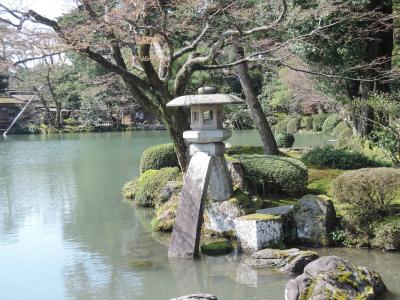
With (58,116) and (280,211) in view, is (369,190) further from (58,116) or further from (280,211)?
(58,116)

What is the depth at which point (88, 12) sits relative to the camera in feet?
31.6

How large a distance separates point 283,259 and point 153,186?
17.6ft

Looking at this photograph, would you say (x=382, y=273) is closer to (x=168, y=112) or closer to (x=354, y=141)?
(x=168, y=112)

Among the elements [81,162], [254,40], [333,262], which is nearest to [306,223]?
[333,262]

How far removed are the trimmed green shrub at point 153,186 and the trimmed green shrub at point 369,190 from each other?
4.54 m

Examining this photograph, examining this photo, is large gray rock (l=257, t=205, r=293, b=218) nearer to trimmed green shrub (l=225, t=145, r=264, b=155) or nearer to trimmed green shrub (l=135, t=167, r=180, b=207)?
trimmed green shrub (l=135, t=167, r=180, b=207)

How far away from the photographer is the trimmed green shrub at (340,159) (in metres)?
11.9

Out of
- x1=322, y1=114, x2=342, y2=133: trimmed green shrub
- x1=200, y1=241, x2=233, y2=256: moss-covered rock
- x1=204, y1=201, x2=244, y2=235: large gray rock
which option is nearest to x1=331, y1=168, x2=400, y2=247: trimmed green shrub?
x1=204, y1=201, x2=244, y2=235: large gray rock

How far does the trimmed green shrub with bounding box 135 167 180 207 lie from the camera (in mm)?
11406

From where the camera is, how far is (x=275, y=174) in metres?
9.64

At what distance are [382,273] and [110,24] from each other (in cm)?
635

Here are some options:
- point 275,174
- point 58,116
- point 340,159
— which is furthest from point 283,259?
point 58,116

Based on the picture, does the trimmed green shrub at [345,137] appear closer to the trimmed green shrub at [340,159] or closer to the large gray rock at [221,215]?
the trimmed green shrub at [340,159]

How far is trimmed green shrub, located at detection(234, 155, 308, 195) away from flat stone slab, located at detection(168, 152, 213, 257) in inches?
75.3
